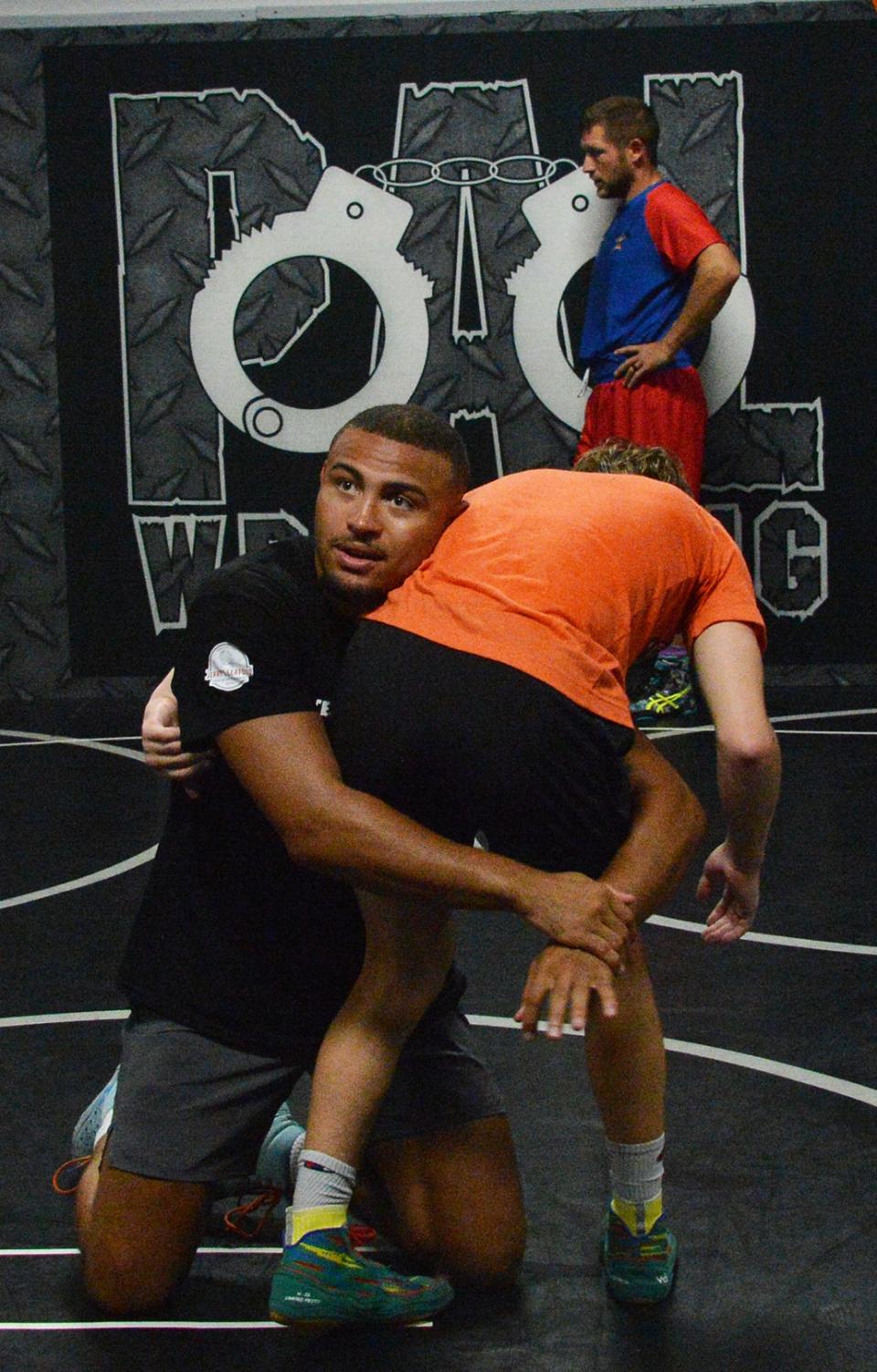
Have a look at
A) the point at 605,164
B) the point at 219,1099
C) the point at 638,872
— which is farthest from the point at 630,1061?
the point at 605,164

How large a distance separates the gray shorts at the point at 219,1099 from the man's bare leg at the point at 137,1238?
2cm

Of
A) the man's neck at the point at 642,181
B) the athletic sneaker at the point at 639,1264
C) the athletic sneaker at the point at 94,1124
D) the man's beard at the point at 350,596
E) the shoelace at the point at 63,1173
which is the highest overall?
the man's neck at the point at 642,181

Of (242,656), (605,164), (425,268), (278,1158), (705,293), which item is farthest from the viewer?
(425,268)

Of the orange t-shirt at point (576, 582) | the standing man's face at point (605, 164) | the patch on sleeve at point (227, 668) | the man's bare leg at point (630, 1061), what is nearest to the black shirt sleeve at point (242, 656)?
the patch on sleeve at point (227, 668)

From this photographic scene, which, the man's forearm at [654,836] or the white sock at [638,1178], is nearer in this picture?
the man's forearm at [654,836]

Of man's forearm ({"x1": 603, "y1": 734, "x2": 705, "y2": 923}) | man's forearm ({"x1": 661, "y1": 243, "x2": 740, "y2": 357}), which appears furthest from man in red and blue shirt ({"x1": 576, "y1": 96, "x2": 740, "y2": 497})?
man's forearm ({"x1": 603, "y1": 734, "x2": 705, "y2": 923})

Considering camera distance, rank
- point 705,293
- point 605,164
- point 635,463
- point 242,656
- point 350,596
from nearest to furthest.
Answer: point 242,656 < point 350,596 < point 635,463 < point 705,293 < point 605,164

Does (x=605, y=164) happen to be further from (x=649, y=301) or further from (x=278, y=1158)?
(x=278, y=1158)

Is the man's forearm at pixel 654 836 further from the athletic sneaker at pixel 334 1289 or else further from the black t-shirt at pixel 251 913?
the athletic sneaker at pixel 334 1289

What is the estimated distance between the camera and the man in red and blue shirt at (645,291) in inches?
235

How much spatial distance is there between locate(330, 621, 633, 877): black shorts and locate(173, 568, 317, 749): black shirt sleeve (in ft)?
0.26

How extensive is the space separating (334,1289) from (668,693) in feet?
13.9

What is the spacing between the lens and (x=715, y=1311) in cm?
210

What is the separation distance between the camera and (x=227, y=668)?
2066 mm
